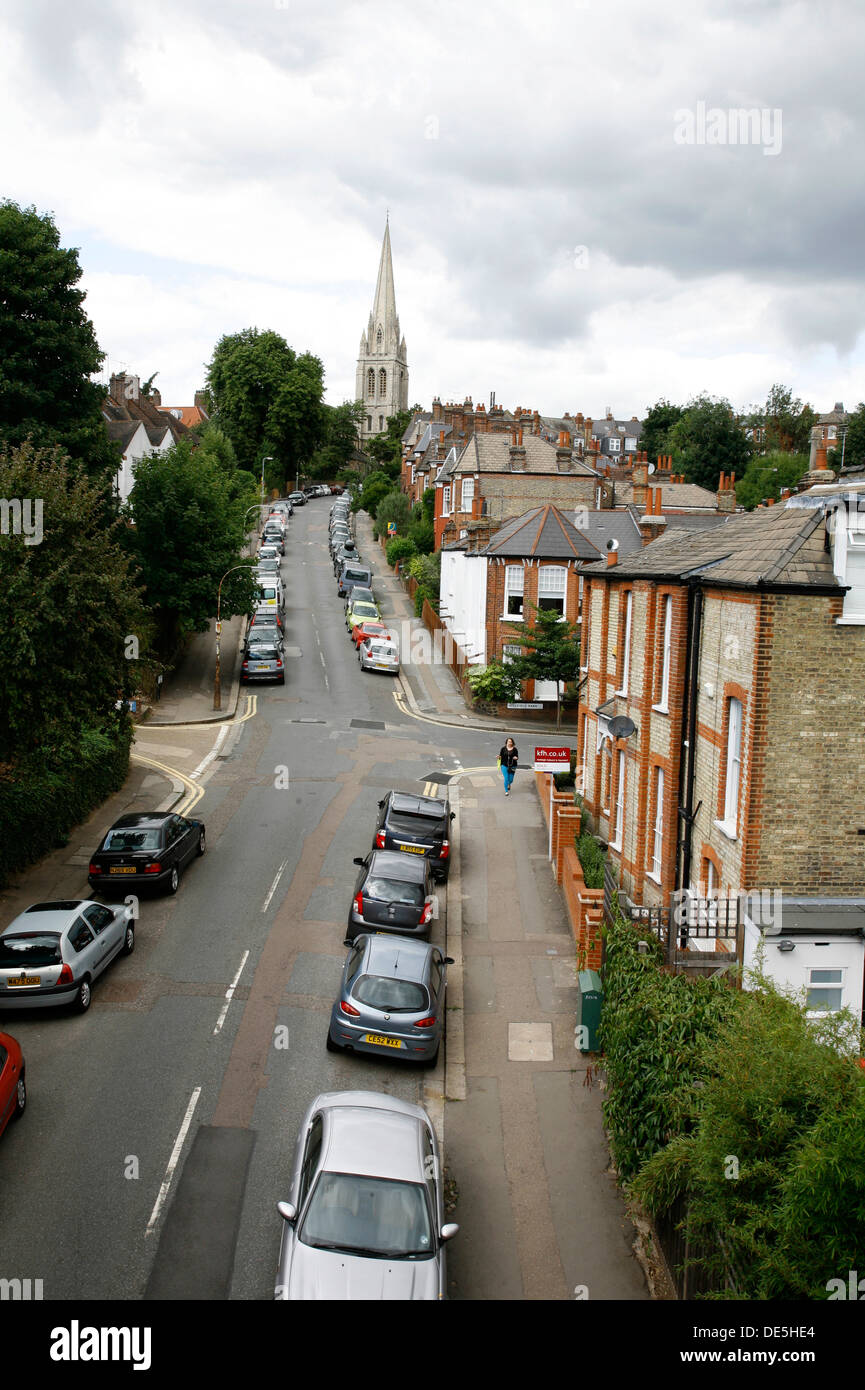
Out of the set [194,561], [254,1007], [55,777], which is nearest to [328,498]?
[194,561]

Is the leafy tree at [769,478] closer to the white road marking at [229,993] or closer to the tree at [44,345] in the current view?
the tree at [44,345]

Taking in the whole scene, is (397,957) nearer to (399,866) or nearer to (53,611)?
(399,866)

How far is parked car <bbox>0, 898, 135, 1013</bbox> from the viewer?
14281 mm

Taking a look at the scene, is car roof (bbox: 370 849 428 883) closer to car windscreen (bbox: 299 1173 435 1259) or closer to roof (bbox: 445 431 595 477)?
car windscreen (bbox: 299 1173 435 1259)

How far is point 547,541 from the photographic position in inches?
1654

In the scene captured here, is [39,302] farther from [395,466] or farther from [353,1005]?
[395,466]

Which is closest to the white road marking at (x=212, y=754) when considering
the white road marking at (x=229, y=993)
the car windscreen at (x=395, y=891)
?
the car windscreen at (x=395, y=891)

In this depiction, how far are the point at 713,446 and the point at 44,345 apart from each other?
7547 cm

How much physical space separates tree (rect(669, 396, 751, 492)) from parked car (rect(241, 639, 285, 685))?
2470 inches

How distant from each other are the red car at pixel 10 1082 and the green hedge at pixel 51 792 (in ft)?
25.1

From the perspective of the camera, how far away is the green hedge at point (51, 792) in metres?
20.1

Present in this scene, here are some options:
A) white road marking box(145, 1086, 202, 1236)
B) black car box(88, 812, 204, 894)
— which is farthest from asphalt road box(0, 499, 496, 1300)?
black car box(88, 812, 204, 894)

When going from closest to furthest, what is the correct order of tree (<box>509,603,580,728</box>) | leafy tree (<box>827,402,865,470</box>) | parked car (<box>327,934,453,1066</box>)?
parked car (<box>327,934,453,1066</box>), tree (<box>509,603,580,728</box>), leafy tree (<box>827,402,865,470</box>)

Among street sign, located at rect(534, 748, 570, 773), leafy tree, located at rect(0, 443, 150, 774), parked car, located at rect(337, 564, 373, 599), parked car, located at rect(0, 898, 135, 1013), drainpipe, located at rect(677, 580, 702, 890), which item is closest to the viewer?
parked car, located at rect(0, 898, 135, 1013)
